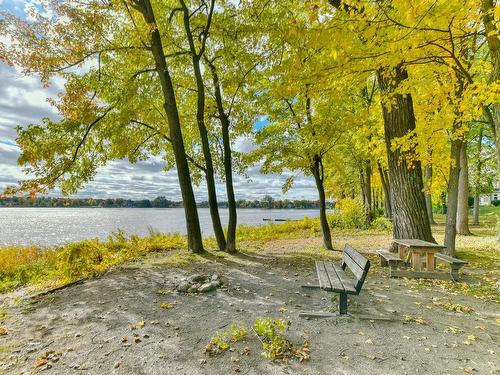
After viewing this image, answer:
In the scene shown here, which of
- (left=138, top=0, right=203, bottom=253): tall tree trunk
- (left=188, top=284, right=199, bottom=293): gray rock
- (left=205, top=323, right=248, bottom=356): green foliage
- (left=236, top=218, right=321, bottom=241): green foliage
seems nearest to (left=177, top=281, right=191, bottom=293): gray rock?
(left=188, top=284, right=199, bottom=293): gray rock

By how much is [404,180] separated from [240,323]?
5.67 metres

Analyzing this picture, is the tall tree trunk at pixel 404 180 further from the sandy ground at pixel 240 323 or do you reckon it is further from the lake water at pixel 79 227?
the lake water at pixel 79 227

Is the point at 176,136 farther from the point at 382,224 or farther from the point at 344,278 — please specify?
the point at 382,224

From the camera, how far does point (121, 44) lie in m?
10.2

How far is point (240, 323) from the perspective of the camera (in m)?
4.25

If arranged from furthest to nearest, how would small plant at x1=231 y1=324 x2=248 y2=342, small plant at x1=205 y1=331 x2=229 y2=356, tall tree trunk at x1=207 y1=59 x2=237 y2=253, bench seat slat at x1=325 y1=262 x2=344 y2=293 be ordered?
1. tall tree trunk at x1=207 y1=59 x2=237 y2=253
2. bench seat slat at x1=325 y1=262 x2=344 y2=293
3. small plant at x1=231 y1=324 x2=248 y2=342
4. small plant at x1=205 y1=331 x2=229 y2=356

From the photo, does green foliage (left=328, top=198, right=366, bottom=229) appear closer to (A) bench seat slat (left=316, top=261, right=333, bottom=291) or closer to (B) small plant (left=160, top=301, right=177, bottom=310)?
(A) bench seat slat (left=316, top=261, right=333, bottom=291)

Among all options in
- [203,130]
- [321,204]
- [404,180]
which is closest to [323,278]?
[404,180]

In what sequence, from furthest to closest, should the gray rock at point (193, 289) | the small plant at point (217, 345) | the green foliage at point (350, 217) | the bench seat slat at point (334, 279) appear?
1. the green foliage at point (350, 217)
2. the gray rock at point (193, 289)
3. the bench seat slat at point (334, 279)
4. the small plant at point (217, 345)

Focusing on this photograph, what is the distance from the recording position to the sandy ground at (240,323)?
323 cm

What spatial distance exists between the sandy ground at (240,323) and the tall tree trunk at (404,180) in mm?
1970

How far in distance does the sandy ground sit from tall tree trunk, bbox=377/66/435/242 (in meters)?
1.97

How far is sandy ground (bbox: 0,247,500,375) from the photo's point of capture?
3234 millimetres

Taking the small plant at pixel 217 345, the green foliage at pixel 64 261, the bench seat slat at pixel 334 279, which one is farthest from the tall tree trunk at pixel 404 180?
the green foliage at pixel 64 261
